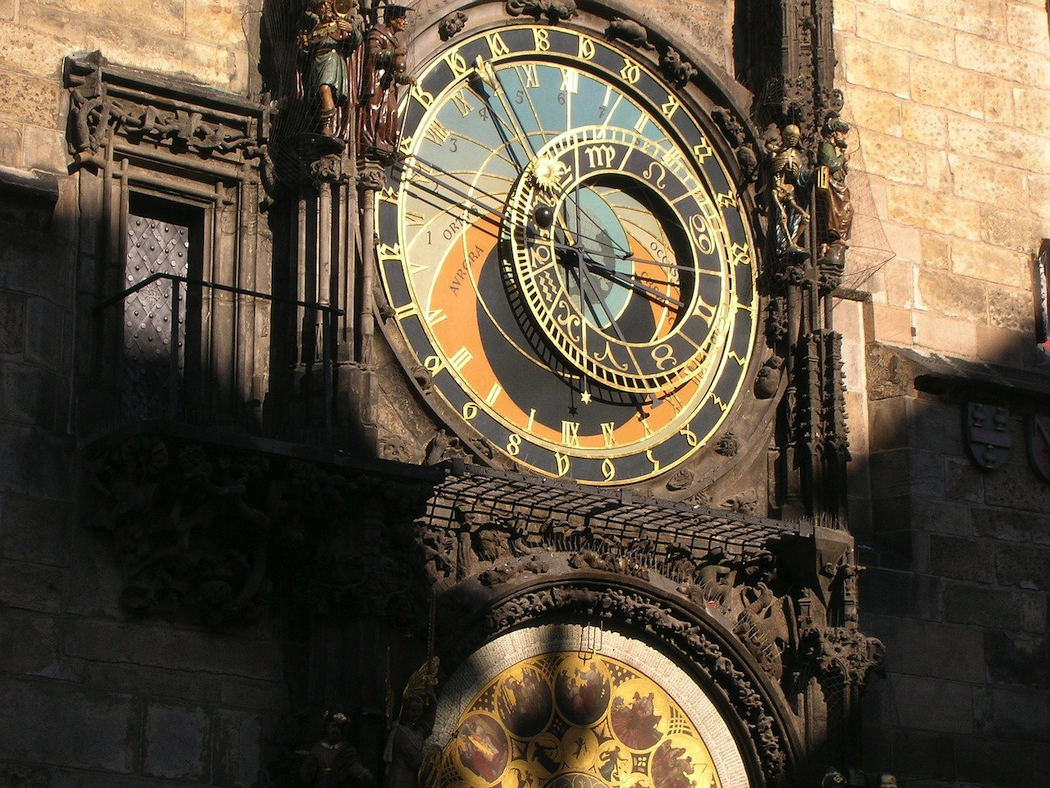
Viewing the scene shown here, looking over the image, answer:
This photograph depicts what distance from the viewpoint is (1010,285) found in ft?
51.1

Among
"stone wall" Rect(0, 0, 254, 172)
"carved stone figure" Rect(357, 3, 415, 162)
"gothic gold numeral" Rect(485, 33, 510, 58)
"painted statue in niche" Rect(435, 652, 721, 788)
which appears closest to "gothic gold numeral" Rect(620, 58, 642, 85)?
"gothic gold numeral" Rect(485, 33, 510, 58)

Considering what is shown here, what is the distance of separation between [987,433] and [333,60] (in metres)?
4.72

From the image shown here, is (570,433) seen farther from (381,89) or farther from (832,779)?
(832,779)

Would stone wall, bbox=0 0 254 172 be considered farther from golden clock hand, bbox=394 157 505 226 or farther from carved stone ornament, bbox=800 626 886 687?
carved stone ornament, bbox=800 626 886 687

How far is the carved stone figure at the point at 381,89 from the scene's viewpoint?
12758 mm

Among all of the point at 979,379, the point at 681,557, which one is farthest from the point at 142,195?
the point at 979,379

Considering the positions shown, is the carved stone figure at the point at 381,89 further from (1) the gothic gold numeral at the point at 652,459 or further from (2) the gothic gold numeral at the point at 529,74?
(1) the gothic gold numeral at the point at 652,459

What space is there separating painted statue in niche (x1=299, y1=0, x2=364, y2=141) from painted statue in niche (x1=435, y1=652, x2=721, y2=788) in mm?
2898

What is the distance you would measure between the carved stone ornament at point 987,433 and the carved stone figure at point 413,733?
4.38 meters

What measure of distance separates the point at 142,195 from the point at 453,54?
6.55ft

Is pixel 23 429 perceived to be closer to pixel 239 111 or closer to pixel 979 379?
pixel 239 111

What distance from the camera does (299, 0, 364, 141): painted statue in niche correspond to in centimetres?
1259

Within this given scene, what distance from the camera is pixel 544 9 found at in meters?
13.9

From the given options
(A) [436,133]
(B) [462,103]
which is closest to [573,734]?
(A) [436,133]
